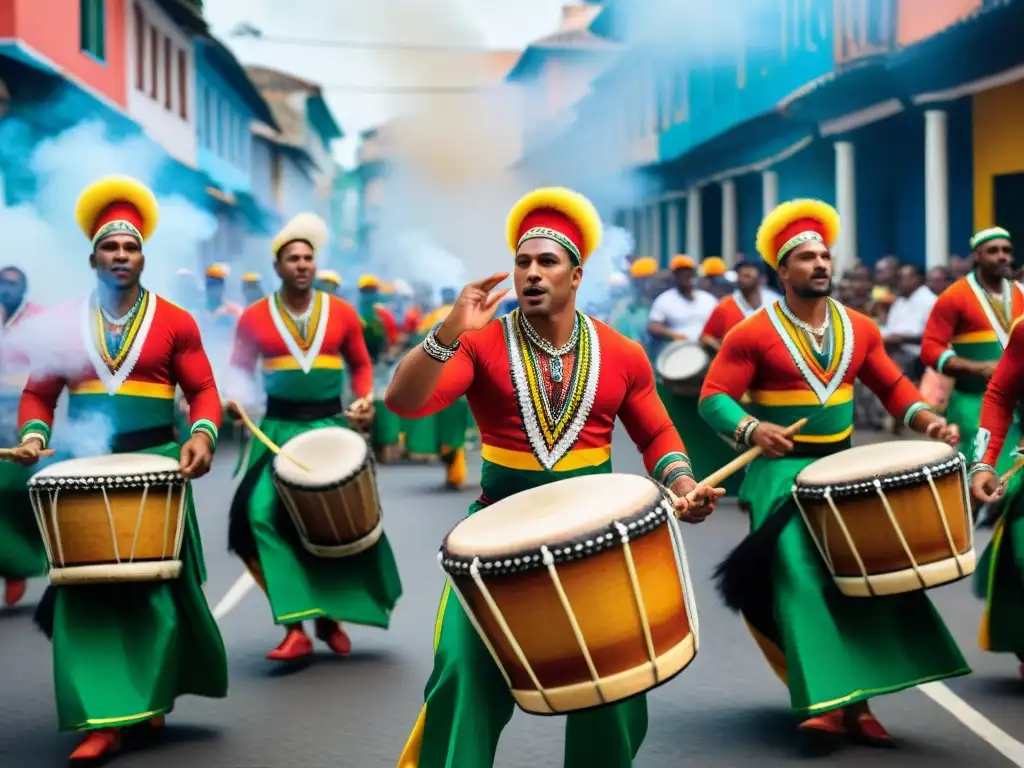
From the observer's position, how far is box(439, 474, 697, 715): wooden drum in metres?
4.55

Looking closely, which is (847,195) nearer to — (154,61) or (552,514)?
(154,61)

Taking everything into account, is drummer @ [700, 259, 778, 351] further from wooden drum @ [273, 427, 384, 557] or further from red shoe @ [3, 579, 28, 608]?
red shoe @ [3, 579, 28, 608]

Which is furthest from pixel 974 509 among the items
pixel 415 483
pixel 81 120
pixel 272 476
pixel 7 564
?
pixel 81 120

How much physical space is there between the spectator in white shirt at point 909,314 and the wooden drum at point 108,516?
12.7 m

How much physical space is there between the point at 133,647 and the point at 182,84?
31183mm

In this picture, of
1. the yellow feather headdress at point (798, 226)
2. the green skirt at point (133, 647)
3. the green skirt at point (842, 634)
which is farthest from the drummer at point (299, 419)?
the green skirt at point (842, 634)

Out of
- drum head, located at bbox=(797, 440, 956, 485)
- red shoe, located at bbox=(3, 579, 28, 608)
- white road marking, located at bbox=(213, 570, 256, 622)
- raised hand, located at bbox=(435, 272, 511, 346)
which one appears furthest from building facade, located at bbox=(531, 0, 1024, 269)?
raised hand, located at bbox=(435, 272, 511, 346)

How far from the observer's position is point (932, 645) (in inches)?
277

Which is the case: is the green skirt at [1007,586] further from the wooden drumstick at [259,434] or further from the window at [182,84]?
the window at [182,84]

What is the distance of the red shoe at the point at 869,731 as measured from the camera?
274 inches

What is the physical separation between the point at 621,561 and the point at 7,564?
6.45m

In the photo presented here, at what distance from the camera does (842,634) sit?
6.98m

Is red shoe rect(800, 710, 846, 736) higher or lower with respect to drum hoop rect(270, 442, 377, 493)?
lower

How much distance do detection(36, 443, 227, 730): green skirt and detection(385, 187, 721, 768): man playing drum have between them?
1.97 metres
